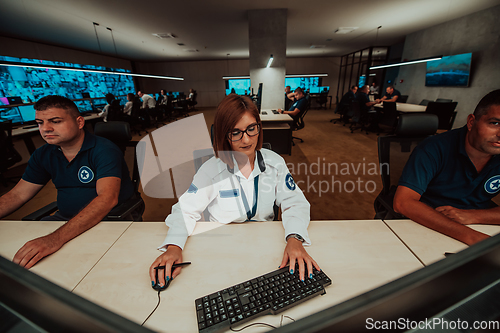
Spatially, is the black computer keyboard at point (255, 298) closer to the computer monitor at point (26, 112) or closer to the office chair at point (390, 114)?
the office chair at point (390, 114)

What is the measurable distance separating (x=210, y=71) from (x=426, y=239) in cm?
1435

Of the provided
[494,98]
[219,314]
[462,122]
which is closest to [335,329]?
[219,314]

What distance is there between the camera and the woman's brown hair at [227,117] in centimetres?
104

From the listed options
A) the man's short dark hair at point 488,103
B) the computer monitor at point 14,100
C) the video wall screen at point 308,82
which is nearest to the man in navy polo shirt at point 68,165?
the man's short dark hair at point 488,103

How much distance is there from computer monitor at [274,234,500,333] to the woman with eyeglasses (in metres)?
0.60

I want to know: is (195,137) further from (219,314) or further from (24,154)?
(219,314)

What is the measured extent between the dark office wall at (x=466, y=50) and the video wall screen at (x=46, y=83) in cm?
949

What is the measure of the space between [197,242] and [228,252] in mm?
172

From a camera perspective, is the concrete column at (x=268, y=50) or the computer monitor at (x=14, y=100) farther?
the computer monitor at (x=14, y=100)

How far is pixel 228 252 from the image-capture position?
3.03 feet

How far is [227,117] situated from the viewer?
1.04 m

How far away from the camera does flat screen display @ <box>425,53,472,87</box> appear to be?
5.31 metres

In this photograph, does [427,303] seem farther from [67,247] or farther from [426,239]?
[67,247]

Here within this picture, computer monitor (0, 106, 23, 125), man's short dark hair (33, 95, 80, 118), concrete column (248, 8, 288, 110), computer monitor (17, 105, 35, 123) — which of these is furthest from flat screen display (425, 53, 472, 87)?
computer monitor (0, 106, 23, 125)
